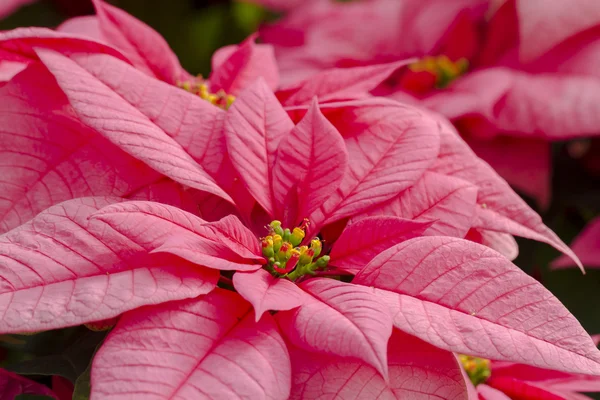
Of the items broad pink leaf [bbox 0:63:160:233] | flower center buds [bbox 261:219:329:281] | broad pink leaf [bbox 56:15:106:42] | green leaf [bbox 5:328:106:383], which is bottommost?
green leaf [bbox 5:328:106:383]

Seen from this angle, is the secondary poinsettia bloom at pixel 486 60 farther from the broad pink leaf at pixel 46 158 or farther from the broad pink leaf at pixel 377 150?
the broad pink leaf at pixel 46 158

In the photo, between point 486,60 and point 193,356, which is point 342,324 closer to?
point 193,356

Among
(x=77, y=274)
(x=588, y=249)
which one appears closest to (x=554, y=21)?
(x=588, y=249)

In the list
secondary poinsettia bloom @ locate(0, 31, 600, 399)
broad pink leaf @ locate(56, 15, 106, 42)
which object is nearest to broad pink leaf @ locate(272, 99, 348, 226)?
secondary poinsettia bloom @ locate(0, 31, 600, 399)

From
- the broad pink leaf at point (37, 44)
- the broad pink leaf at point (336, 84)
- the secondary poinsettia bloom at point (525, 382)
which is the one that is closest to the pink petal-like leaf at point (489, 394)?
the secondary poinsettia bloom at point (525, 382)

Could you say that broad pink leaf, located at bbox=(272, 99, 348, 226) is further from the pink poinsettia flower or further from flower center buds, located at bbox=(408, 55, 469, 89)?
flower center buds, located at bbox=(408, 55, 469, 89)

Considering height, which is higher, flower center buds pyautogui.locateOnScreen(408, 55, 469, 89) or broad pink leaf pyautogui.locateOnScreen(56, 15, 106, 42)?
broad pink leaf pyautogui.locateOnScreen(56, 15, 106, 42)
